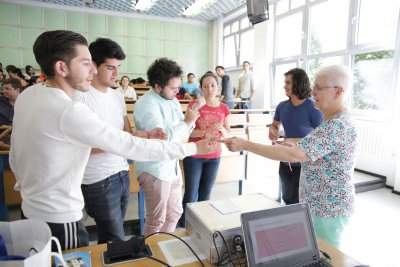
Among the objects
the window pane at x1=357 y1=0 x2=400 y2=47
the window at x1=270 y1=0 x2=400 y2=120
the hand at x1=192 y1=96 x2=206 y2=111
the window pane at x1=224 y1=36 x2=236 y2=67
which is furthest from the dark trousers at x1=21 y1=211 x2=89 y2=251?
the window pane at x1=224 y1=36 x2=236 y2=67

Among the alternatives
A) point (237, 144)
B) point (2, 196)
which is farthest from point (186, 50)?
point (237, 144)

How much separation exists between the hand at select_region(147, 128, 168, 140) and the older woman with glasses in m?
0.52

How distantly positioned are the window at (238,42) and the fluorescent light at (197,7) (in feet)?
5.02

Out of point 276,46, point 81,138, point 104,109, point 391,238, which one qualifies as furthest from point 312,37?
point 81,138

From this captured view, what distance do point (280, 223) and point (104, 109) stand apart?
3.34 feet

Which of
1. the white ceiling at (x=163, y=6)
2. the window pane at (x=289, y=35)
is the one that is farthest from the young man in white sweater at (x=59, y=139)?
the white ceiling at (x=163, y=6)

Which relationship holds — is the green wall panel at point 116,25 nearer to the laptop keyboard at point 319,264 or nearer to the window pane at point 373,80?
the window pane at point 373,80

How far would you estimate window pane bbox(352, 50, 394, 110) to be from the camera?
433cm

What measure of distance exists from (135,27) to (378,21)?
26.4 ft

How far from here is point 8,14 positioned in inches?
341

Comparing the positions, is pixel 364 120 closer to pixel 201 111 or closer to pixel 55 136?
pixel 201 111

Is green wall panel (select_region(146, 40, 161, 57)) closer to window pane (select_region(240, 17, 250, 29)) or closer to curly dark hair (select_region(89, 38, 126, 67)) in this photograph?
window pane (select_region(240, 17, 250, 29))

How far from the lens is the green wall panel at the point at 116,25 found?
9805 mm

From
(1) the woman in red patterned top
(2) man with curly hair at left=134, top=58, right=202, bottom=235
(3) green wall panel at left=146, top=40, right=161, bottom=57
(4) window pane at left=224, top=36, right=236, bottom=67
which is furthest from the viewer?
(3) green wall panel at left=146, top=40, right=161, bottom=57
